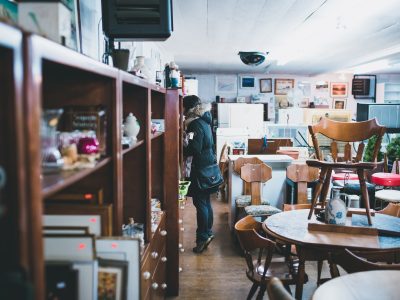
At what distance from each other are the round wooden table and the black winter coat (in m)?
2.60

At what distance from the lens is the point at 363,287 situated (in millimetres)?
1801

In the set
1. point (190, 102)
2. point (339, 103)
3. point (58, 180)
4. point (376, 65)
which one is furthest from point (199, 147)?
point (339, 103)

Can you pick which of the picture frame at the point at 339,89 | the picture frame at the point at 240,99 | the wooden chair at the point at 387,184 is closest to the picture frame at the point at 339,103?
the picture frame at the point at 339,89

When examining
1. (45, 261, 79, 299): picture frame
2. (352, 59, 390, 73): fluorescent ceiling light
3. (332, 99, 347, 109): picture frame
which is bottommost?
(45, 261, 79, 299): picture frame

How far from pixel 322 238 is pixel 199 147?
195 cm

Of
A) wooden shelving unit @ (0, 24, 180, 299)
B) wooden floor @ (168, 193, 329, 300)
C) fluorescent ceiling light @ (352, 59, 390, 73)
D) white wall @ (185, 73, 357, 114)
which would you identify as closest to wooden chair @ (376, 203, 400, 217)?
wooden floor @ (168, 193, 329, 300)

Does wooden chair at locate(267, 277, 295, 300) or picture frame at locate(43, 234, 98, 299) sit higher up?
picture frame at locate(43, 234, 98, 299)

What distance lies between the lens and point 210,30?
5297 millimetres

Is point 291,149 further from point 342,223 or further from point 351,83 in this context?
point 351,83

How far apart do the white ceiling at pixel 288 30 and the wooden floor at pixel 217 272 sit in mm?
2631

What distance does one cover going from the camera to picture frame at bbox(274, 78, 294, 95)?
11.4m

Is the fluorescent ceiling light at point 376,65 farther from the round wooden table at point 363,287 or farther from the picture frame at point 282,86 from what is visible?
the round wooden table at point 363,287

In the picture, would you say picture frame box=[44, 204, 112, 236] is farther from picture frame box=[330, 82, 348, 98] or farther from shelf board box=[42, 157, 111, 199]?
picture frame box=[330, 82, 348, 98]

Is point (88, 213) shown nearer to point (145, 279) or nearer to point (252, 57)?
point (145, 279)
